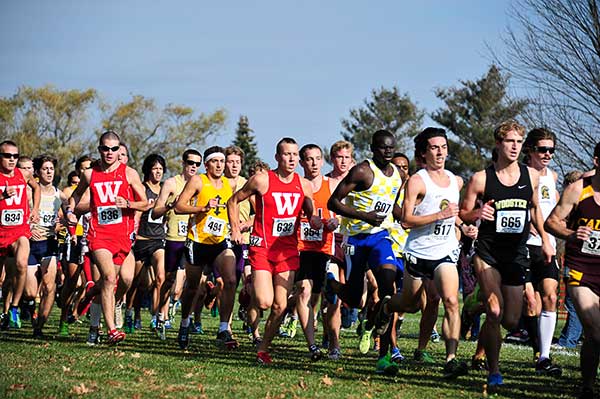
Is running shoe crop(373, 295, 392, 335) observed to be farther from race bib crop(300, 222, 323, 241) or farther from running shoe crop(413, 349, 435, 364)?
race bib crop(300, 222, 323, 241)

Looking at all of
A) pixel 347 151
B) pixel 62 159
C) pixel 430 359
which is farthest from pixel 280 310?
pixel 62 159

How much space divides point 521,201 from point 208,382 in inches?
126

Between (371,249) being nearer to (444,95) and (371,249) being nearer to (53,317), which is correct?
(53,317)

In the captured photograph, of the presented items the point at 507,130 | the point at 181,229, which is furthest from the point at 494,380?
the point at 181,229

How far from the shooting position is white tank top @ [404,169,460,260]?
9547 mm

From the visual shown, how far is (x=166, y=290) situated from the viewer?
49.4 ft

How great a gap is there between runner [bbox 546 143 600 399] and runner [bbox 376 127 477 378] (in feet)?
3.74

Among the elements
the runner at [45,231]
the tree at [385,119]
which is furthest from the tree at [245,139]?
the runner at [45,231]

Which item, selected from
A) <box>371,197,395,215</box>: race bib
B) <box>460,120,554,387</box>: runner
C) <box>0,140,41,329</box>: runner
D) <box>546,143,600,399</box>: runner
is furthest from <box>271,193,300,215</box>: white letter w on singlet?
<box>0,140,41,329</box>: runner

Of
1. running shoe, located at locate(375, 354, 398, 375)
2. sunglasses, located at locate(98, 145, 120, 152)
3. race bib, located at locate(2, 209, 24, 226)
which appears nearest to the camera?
running shoe, located at locate(375, 354, 398, 375)

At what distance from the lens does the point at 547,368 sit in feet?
33.8

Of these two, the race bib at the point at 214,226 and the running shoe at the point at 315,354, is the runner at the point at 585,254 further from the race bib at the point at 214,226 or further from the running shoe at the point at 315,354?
the race bib at the point at 214,226

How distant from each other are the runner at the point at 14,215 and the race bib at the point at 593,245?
328 inches

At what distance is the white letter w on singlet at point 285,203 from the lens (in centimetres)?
1102
